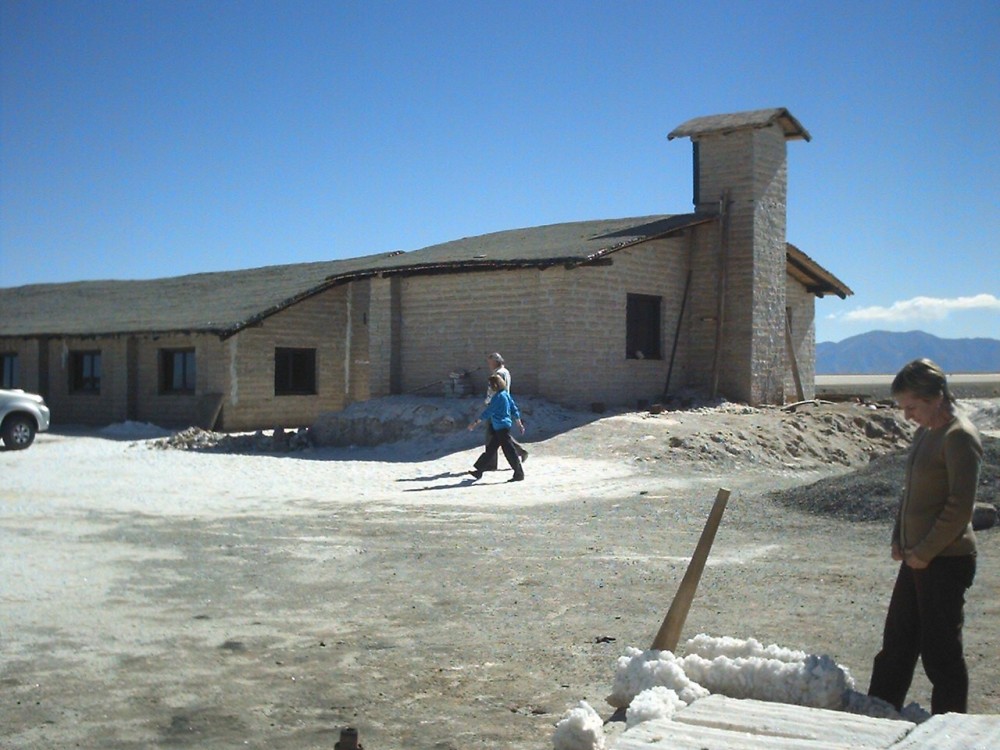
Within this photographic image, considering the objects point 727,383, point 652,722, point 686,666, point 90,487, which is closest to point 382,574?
point 686,666

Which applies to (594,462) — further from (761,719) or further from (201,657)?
(761,719)

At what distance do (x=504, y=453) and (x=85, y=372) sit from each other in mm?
18946

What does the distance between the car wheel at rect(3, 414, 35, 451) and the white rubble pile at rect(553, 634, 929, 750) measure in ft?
68.0

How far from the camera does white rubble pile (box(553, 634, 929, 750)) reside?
4.64m

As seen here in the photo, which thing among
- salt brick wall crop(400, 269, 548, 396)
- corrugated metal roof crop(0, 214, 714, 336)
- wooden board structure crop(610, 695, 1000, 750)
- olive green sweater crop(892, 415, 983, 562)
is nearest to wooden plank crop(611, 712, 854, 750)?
wooden board structure crop(610, 695, 1000, 750)

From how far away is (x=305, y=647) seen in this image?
6910 mm

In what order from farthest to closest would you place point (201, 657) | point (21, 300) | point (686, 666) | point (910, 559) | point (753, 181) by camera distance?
point (21, 300) < point (753, 181) < point (201, 657) < point (686, 666) < point (910, 559)

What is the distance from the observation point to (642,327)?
2450cm

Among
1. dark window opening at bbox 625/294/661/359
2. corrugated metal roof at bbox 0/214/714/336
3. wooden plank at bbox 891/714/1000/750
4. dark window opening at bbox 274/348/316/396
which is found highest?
corrugated metal roof at bbox 0/214/714/336

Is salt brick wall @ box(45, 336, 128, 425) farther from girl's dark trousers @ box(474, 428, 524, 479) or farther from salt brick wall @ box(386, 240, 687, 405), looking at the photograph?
girl's dark trousers @ box(474, 428, 524, 479)

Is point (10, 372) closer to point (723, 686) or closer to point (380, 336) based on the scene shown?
point (380, 336)

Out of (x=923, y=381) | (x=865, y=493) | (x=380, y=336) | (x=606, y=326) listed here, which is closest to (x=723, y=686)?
(x=923, y=381)

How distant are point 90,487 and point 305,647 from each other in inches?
402

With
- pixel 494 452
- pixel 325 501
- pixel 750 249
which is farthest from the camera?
pixel 750 249
